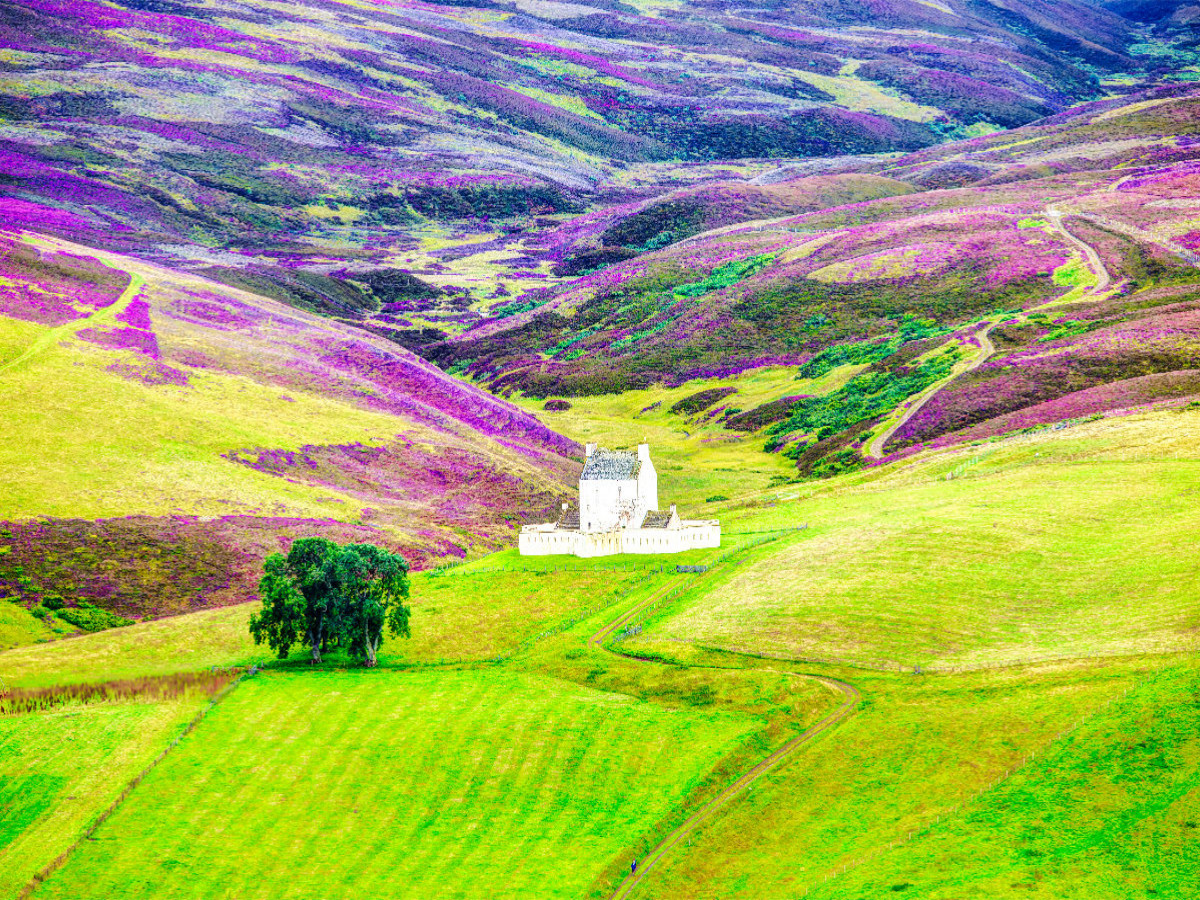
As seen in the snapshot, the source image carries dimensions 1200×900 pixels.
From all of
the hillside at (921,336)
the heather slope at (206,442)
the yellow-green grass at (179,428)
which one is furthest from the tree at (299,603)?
the hillside at (921,336)

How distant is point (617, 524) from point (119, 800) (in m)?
42.8

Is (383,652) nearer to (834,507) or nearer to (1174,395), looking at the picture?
(834,507)

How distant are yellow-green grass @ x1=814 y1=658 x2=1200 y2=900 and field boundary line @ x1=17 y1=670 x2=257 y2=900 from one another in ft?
86.3

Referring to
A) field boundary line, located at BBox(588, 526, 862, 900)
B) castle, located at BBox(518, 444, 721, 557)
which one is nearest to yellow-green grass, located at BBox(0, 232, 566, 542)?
castle, located at BBox(518, 444, 721, 557)

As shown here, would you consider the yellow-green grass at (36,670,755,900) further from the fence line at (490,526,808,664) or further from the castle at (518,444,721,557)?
the castle at (518,444,721,557)

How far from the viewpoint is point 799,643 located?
55.1m

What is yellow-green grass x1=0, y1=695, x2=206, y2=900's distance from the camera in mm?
40219

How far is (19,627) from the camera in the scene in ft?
198

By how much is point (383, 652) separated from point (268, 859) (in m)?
22.8

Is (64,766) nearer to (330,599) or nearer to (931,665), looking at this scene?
(330,599)

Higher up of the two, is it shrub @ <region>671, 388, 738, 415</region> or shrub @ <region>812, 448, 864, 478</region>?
shrub @ <region>671, 388, 738, 415</region>

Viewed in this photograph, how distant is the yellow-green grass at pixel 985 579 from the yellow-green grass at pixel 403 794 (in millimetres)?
11412

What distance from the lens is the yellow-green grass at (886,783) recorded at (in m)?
35.6

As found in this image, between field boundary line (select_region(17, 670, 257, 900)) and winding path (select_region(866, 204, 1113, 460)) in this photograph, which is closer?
field boundary line (select_region(17, 670, 257, 900))
